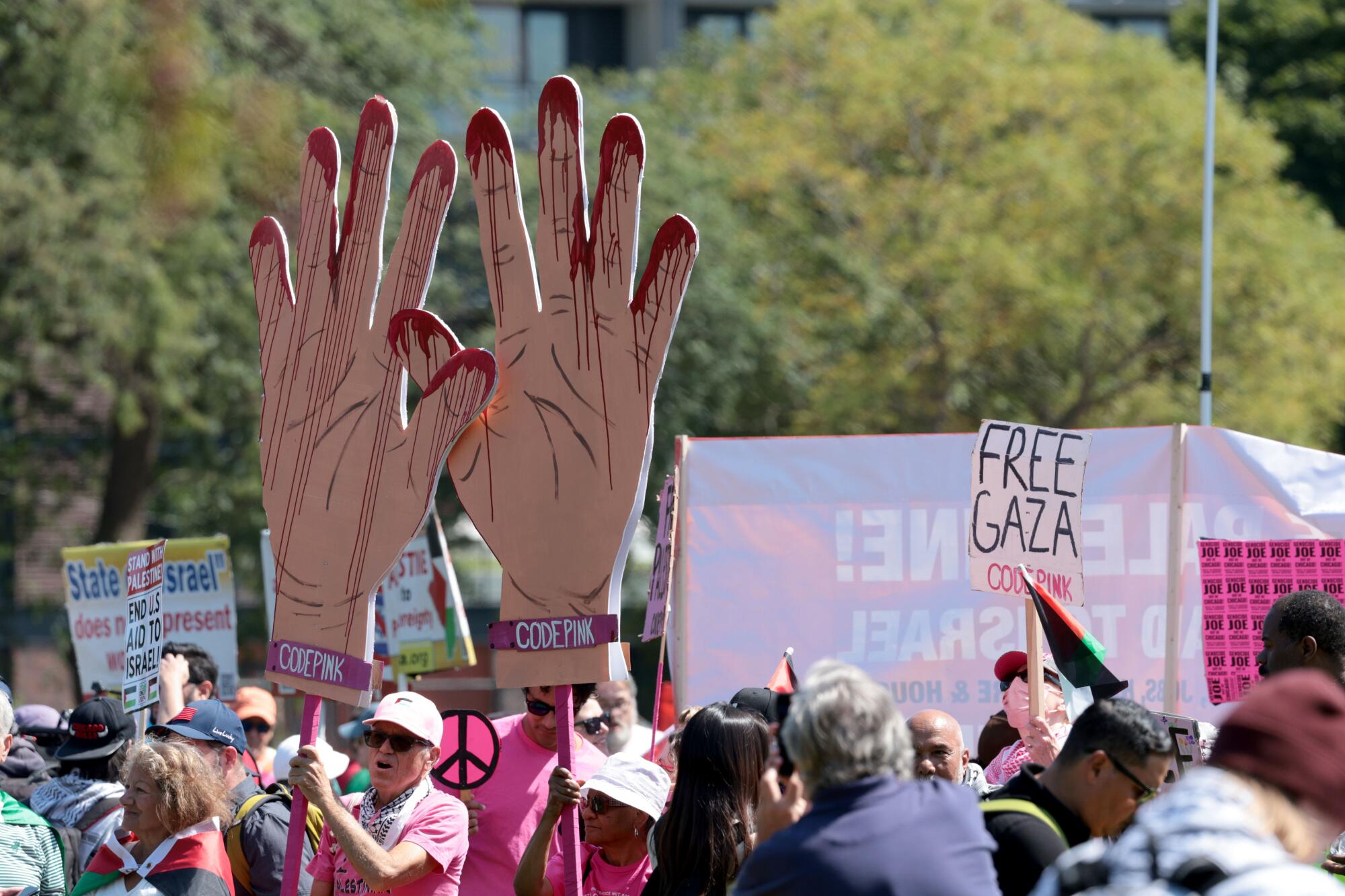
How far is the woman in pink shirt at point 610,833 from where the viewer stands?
455cm

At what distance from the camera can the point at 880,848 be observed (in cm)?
298

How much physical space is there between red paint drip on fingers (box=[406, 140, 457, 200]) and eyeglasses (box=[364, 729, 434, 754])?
5.10 ft

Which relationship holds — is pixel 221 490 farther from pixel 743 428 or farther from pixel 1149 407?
pixel 1149 407

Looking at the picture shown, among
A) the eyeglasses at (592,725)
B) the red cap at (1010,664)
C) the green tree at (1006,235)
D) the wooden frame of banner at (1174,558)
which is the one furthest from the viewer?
the green tree at (1006,235)

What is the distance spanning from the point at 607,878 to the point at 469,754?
0.61 meters

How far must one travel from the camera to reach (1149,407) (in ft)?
73.3

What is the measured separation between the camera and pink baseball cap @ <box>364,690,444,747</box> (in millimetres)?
4621

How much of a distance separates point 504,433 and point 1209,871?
107 inches

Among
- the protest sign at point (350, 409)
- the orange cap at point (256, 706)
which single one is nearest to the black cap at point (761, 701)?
the protest sign at point (350, 409)

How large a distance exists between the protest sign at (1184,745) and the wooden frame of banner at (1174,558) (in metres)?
2.39

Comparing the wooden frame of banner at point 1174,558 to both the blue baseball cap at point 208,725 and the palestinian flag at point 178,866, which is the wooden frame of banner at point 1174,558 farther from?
the palestinian flag at point 178,866

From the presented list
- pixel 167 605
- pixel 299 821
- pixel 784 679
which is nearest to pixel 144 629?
pixel 299 821

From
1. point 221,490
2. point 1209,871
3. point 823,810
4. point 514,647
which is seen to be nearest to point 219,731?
point 514,647

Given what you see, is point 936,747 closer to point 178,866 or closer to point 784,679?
point 784,679
